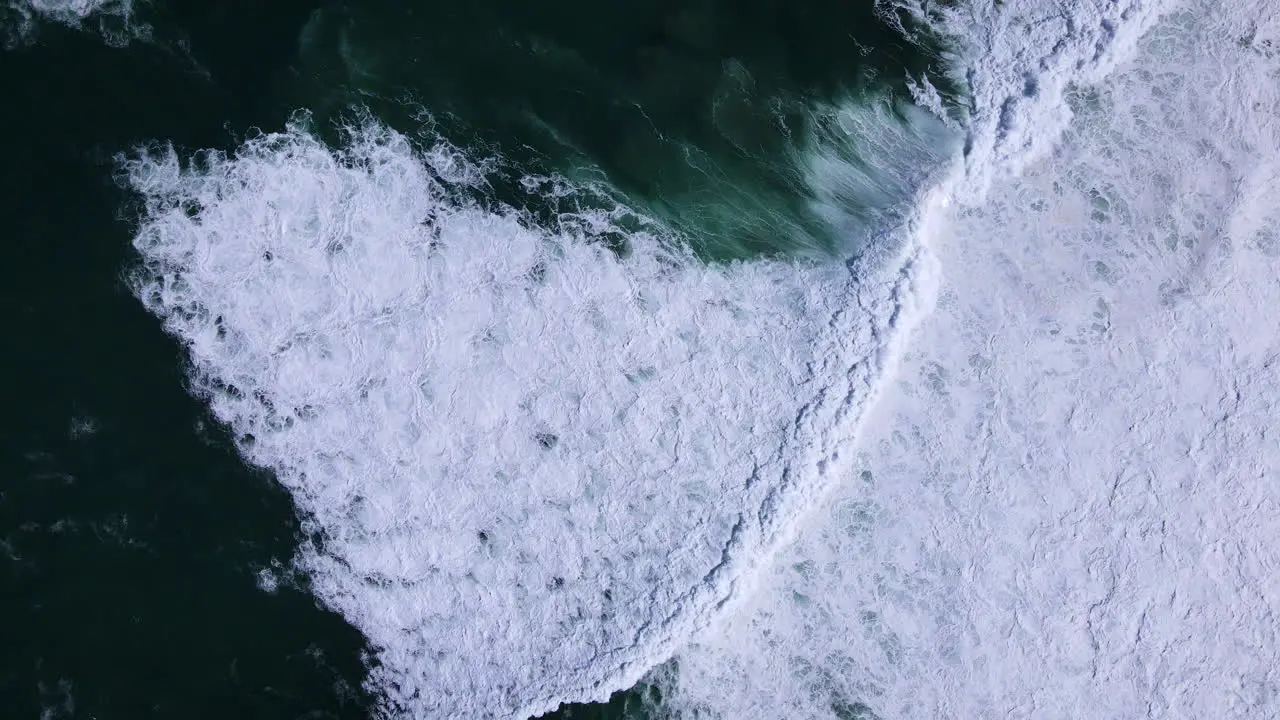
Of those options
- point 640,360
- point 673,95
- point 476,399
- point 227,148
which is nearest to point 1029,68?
Result: point 673,95

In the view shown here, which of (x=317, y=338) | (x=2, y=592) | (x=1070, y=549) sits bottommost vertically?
(x=2, y=592)

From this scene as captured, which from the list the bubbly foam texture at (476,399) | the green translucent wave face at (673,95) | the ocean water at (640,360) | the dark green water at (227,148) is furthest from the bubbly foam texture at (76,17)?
the green translucent wave face at (673,95)

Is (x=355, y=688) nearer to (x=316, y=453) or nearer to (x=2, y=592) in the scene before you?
(x=316, y=453)

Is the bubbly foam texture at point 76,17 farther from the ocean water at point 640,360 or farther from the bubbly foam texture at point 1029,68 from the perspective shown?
the bubbly foam texture at point 1029,68

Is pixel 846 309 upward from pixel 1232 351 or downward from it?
downward

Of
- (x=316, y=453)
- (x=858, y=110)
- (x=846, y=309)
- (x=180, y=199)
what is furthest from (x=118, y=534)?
(x=858, y=110)
